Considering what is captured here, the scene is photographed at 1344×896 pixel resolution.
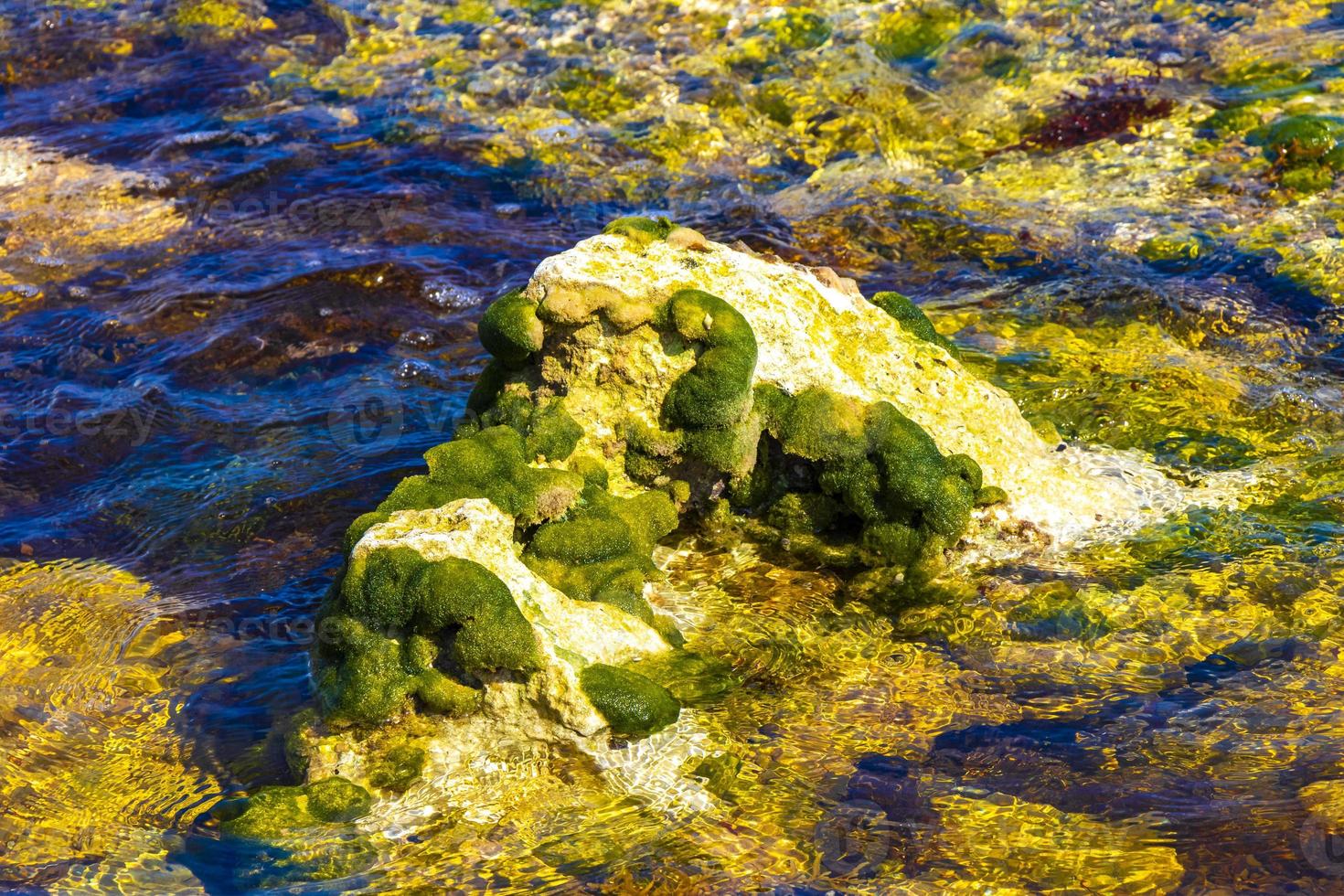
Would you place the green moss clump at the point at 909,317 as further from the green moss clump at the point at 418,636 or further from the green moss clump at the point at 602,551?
the green moss clump at the point at 418,636

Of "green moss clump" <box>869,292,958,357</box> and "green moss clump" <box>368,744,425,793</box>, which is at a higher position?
"green moss clump" <box>869,292,958,357</box>

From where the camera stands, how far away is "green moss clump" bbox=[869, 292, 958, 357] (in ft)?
25.7

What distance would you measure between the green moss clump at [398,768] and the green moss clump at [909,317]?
4.10m

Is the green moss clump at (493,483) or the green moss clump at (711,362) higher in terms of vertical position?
the green moss clump at (711,362)

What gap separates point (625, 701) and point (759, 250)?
6.94m

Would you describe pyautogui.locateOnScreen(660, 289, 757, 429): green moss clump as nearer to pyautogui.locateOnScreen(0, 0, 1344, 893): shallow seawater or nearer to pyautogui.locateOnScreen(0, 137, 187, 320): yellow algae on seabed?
pyautogui.locateOnScreen(0, 0, 1344, 893): shallow seawater

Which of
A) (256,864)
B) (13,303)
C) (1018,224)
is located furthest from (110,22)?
(256,864)

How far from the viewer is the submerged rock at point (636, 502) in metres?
5.74

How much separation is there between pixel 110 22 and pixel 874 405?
50.2 feet

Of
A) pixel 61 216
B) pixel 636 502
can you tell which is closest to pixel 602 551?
pixel 636 502

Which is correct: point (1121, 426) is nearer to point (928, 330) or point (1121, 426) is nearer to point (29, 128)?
point (928, 330)
